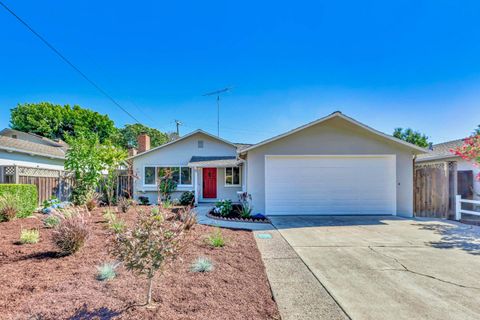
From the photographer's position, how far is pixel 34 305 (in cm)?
322

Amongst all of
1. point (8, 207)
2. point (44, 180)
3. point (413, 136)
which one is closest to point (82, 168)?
point (44, 180)

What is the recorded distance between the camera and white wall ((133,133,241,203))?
16.6 metres

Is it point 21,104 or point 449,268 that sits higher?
point 21,104

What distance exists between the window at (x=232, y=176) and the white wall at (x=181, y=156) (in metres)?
0.32

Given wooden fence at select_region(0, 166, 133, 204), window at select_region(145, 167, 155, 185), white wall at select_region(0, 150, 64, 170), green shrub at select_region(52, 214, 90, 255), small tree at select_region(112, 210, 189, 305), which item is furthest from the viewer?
window at select_region(145, 167, 155, 185)

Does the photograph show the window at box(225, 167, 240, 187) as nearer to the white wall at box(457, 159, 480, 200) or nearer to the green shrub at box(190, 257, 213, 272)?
the white wall at box(457, 159, 480, 200)

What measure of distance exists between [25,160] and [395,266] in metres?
16.5

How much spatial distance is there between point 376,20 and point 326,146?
5.20 meters

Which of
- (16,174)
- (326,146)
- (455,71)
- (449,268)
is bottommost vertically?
(449,268)

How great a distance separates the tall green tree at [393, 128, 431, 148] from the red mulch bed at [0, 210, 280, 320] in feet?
113

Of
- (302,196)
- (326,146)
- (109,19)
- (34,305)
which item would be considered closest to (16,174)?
(109,19)

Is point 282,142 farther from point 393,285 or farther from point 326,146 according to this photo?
point 393,285

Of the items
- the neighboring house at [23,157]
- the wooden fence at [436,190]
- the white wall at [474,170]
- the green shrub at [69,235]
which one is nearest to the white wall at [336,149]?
the wooden fence at [436,190]

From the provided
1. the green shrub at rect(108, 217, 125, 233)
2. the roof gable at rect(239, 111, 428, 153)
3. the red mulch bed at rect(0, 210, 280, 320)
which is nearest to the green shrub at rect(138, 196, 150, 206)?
the roof gable at rect(239, 111, 428, 153)
